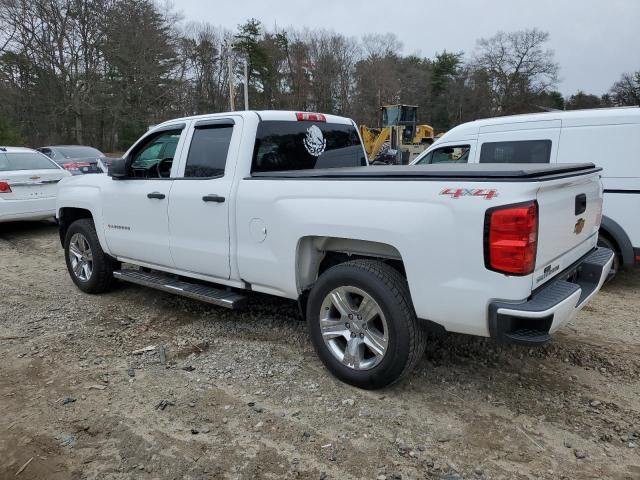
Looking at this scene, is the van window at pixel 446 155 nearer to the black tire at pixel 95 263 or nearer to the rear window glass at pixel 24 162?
the black tire at pixel 95 263

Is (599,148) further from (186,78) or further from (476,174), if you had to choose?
(186,78)

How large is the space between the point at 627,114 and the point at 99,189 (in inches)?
237

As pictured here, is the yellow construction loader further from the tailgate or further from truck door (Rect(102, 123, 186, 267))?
the tailgate

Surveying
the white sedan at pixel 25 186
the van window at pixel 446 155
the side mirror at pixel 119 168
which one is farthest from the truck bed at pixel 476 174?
the white sedan at pixel 25 186

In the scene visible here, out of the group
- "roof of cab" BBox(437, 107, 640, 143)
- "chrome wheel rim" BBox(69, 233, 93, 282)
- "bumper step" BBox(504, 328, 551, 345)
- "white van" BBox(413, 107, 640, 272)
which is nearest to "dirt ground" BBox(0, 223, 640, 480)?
"bumper step" BBox(504, 328, 551, 345)

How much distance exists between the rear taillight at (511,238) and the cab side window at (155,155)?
3.15 metres

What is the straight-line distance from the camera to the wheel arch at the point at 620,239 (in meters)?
5.54

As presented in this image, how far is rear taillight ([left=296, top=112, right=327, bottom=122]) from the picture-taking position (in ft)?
14.5

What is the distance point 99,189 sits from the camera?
17.1 feet

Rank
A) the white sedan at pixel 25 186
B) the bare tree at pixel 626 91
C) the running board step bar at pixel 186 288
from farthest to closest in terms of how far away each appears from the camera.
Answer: the bare tree at pixel 626 91 < the white sedan at pixel 25 186 < the running board step bar at pixel 186 288

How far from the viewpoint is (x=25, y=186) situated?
8648 mm

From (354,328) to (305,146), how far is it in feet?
6.19

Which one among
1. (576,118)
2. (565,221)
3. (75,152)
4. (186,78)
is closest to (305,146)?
(565,221)

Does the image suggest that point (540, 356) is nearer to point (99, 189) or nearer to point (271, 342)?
point (271, 342)
